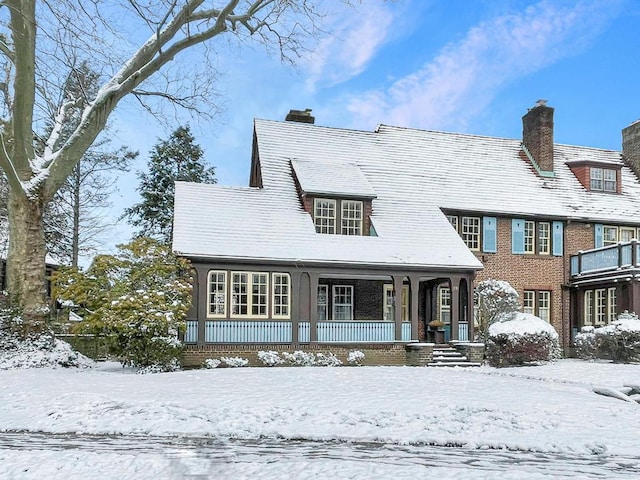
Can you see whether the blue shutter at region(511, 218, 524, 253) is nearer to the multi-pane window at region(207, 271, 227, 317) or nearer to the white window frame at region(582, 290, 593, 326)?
the white window frame at region(582, 290, 593, 326)

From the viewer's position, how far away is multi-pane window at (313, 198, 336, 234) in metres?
21.8

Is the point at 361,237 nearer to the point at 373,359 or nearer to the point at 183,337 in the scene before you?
the point at 373,359

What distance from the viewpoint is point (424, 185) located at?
25438 mm

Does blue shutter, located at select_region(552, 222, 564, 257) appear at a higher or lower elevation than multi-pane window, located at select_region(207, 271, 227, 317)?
higher

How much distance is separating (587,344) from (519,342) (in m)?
3.39

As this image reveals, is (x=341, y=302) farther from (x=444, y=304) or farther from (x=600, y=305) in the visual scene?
(x=600, y=305)

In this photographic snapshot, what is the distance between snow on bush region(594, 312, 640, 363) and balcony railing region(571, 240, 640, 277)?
8.80ft

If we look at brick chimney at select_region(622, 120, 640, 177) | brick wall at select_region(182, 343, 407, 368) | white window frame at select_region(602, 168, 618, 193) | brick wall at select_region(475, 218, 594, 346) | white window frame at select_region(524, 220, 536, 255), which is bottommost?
brick wall at select_region(182, 343, 407, 368)

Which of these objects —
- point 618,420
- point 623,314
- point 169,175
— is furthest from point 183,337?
point 169,175

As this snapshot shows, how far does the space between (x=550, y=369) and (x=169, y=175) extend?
83.4ft

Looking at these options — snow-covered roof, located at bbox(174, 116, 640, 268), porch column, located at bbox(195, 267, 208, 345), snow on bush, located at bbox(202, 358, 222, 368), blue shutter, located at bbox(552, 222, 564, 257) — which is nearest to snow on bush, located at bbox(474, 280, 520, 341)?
snow-covered roof, located at bbox(174, 116, 640, 268)

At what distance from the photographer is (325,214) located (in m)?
21.9

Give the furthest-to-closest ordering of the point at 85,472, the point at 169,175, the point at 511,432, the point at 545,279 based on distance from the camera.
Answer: the point at 169,175 → the point at 545,279 → the point at 511,432 → the point at 85,472

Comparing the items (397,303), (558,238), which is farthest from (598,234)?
(397,303)
